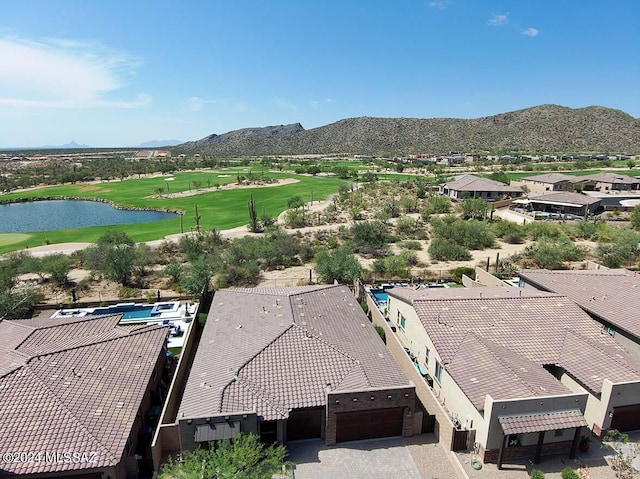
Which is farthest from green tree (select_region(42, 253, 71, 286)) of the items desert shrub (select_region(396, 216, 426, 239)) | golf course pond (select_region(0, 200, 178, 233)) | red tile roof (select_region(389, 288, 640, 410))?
desert shrub (select_region(396, 216, 426, 239))

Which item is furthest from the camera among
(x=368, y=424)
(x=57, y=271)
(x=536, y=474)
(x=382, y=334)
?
(x=57, y=271)

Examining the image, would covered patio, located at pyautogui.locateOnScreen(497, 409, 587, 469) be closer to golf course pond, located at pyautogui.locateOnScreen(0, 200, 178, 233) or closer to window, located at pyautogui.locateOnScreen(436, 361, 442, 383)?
window, located at pyautogui.locateOnScreen(436, 361, 442, 383)

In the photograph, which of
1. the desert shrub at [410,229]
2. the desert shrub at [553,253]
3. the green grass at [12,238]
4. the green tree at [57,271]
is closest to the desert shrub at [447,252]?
the desert shrub at [553,253]

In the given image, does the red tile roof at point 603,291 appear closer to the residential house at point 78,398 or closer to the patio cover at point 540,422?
the patio cover at point 540,422

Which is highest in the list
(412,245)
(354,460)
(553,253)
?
(553,253)

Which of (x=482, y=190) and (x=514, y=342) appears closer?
(x=514, y=342)

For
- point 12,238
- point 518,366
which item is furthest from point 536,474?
point 12,238

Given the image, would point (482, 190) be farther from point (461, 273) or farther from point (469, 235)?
point (461, 273)
